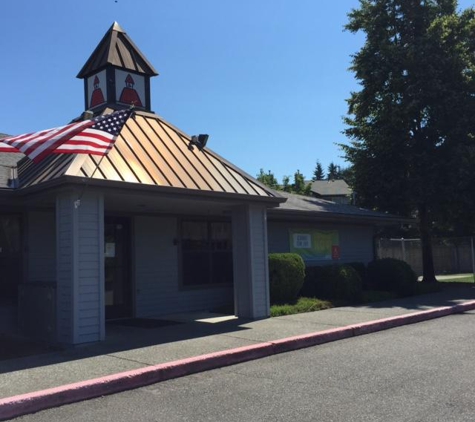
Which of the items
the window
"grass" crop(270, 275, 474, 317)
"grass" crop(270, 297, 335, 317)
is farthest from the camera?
the window

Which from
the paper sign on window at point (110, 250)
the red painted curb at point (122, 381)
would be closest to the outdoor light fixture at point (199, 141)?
the paper sign on window at point (110, 250)

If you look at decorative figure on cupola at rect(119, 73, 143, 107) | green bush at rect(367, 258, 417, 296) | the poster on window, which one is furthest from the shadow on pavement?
green bush at rect(367, 258, 417, 296)

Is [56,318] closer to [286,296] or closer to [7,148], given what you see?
[7,148]

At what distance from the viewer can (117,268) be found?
462 inches

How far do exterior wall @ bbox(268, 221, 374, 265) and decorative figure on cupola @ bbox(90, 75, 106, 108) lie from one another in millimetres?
5767

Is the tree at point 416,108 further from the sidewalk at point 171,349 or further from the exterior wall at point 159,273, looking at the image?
the exterior wall at point 159,273

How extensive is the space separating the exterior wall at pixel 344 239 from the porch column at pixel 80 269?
715 cm

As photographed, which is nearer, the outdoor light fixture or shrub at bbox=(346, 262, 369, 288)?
the outdoor light fixture

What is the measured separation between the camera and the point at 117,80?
43.2ft

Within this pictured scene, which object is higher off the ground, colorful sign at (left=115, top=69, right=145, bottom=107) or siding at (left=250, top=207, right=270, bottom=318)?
colorful sign at (left=115, top=69, right=145, bottom=107)

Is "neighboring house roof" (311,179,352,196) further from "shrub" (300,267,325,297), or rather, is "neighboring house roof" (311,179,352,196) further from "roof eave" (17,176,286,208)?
"roof eave" (17,176,286,208)

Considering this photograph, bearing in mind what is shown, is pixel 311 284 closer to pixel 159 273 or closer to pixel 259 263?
pixel 259 263

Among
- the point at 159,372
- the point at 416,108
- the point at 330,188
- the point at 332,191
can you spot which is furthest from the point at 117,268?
the point at 330,188

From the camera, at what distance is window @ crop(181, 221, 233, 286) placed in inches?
514
